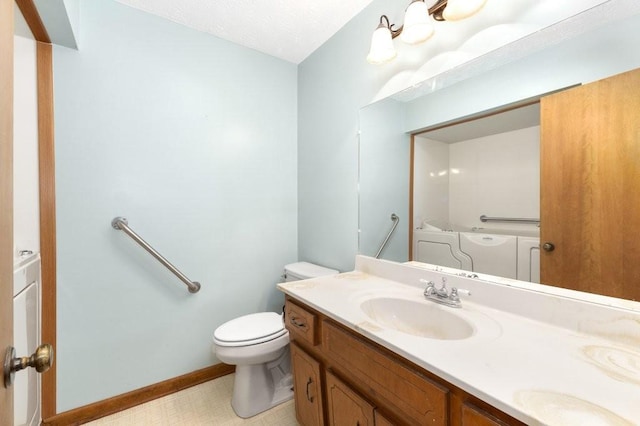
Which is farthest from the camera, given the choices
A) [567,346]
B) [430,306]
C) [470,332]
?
[430,306]

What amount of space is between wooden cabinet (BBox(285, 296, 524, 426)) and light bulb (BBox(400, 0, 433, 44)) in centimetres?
119

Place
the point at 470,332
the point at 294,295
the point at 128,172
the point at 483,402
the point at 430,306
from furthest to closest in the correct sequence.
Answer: the point at 128,172
the point at 294,295
the point at 430,306
the point at 470,332
the point at 483,402

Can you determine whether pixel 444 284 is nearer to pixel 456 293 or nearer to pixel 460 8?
pixel 456 293

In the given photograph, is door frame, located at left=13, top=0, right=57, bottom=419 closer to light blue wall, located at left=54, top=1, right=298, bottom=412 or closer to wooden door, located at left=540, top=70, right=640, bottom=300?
light blue wall, located at left=54, top=1, right=298, bottom=412

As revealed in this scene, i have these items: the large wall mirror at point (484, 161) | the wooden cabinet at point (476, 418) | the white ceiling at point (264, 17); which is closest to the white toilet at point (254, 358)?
the large wall mirror at point (484, 161)

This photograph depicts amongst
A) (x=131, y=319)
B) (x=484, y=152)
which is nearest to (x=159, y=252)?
(x=131, y=319)

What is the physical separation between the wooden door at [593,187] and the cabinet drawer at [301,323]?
0.83 m

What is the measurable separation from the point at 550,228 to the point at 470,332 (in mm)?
437

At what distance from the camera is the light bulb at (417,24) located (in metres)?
1.08

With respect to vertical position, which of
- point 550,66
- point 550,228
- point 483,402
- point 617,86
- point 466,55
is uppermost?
point 466,55

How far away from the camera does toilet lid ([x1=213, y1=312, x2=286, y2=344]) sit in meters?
1.41

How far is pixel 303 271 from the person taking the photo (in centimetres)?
180

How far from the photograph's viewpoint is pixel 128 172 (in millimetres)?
1489

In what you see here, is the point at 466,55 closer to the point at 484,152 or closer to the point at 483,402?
the point at 484,152
